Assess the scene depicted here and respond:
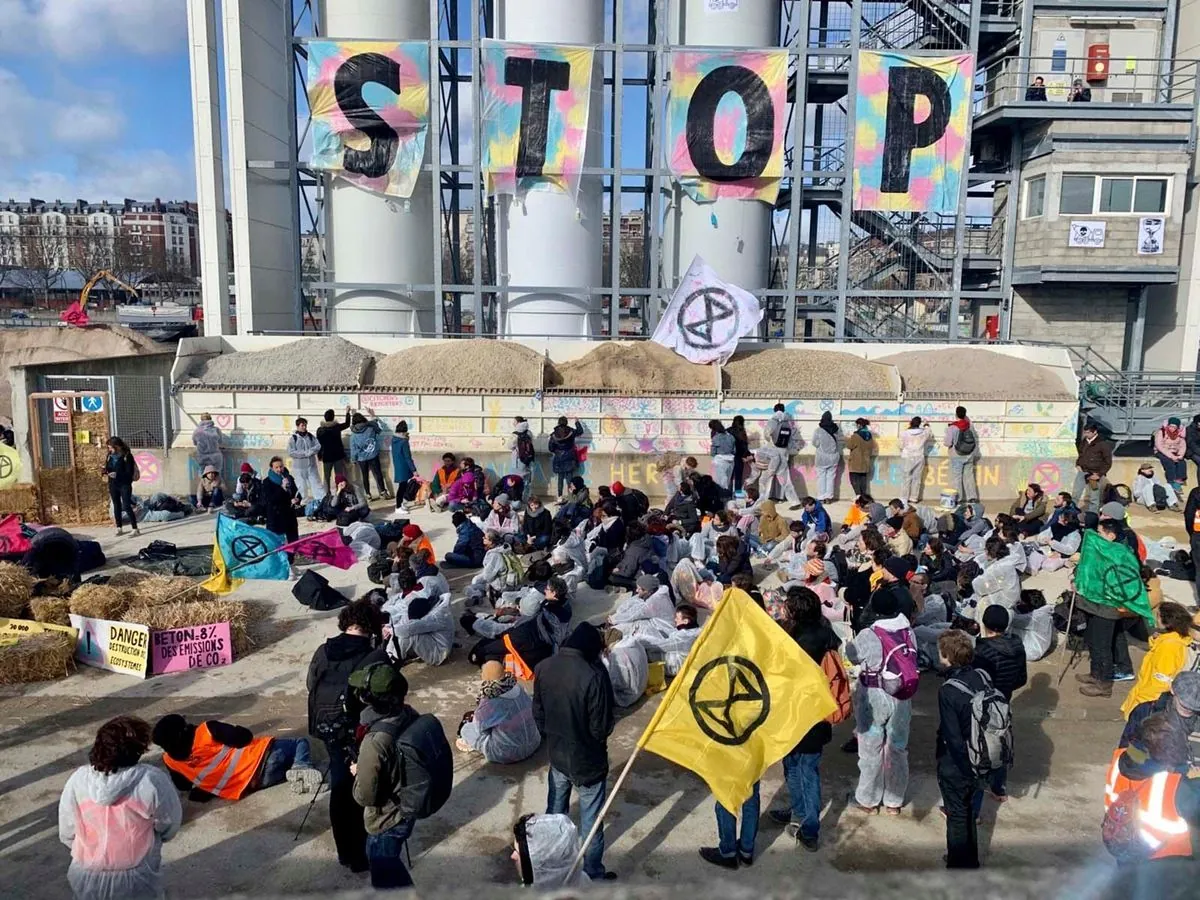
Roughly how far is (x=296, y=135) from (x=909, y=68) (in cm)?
1442

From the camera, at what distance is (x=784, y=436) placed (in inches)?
662

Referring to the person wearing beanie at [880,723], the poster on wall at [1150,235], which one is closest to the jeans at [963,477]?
the poster on wall at [1150,235]

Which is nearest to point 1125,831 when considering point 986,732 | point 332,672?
point 986,732

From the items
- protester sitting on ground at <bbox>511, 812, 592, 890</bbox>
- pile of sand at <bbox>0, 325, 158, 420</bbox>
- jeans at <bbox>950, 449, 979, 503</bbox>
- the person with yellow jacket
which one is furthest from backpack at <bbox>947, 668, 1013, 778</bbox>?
pile of sand at <bbox>0, 325, 158, 420</bbox>

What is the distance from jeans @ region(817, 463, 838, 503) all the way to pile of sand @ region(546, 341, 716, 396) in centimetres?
260

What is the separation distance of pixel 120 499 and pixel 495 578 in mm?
6914

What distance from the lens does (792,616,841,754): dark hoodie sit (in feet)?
19.7

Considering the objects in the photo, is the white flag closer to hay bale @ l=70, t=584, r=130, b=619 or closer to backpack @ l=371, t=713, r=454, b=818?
hay bale @ l=70, t=584, r=130, b=619

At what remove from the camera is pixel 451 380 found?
18094 mm

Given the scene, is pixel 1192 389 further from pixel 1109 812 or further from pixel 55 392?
pixel 55 392

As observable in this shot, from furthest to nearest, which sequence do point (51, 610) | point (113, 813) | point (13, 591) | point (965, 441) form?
point (965, 441) → point (13, 591) → point (51, 610) → point (113, 813)

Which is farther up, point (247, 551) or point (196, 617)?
point (247, 551)

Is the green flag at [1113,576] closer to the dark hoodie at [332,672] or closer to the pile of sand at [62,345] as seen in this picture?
the dark hoodie at [332,672]

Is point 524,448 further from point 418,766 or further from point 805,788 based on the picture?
point 418,766
